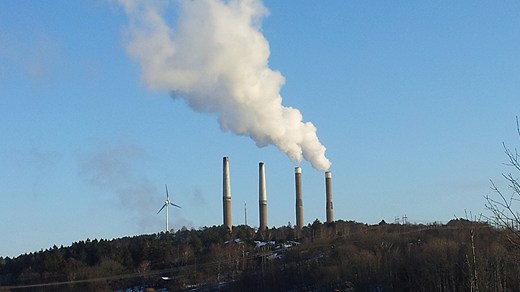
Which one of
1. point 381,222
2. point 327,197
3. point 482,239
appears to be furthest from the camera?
point 381,222

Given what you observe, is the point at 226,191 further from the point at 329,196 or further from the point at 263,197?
the point at 329,196

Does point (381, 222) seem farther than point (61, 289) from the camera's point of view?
Yes

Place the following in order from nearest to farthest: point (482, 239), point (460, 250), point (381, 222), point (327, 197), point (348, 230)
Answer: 1. point (482, 239)
2. point (460, 250)
3. point (327, 197)
4. point (348, 230)
5. point (381, 222)

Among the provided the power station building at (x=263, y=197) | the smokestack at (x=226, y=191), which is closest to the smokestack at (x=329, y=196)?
the power station building at (x=263, y=197)

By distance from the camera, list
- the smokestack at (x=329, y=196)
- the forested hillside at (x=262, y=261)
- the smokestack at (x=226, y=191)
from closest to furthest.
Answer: the forested hillside at (x=262, y=261)
the smokestack at (x=226, y=191)
the smokestack at (x=329, y=196)

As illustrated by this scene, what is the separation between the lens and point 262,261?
87250 mm

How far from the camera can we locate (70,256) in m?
94.2

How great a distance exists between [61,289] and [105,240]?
11085 millimetres

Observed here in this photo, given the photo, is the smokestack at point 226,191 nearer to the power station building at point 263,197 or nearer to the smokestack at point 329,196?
the power station building at point 263,197

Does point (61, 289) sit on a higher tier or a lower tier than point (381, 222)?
lower

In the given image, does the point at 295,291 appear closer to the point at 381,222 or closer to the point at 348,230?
the point at 348,230

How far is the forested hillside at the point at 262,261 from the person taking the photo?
6444 cm

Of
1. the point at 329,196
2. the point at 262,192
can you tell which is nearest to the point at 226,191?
the point at 262,192

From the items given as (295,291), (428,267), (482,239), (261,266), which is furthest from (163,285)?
(482,239)
